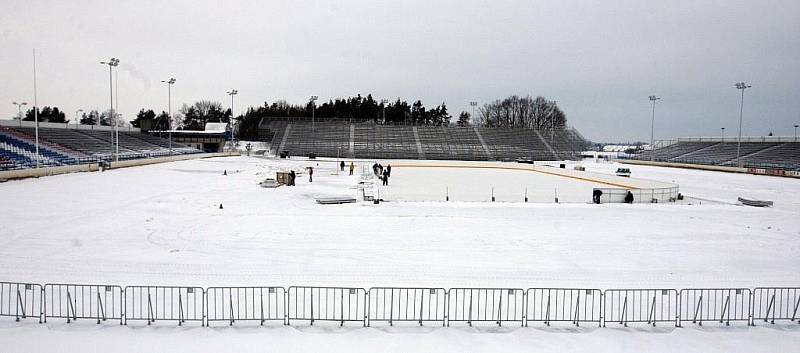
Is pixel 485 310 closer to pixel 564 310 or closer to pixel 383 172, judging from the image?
pixel 564 310

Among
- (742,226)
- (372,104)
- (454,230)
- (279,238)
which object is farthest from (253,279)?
(372,104)

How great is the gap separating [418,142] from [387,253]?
2765 inches

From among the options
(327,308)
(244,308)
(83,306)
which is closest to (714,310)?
(327,308)

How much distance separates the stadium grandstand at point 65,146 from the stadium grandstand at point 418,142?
18.4 meters

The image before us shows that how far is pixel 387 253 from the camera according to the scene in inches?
552

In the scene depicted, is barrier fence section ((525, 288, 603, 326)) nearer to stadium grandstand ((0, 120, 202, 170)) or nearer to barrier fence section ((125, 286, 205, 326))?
barrier fence section ((125, 286, 205, 326))

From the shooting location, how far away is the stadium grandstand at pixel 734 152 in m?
60.6

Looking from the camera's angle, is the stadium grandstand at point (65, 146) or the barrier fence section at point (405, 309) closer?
the barrier fence section at point (405, 309)

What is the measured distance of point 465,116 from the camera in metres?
147

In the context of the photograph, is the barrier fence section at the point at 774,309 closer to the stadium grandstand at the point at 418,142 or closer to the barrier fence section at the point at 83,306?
the barrier fence section at the point at 83,306

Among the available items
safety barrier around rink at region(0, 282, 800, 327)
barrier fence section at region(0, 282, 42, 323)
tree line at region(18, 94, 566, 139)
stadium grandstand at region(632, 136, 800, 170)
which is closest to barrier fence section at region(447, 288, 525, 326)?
safety barrier around rink at region(0, 282, 800, 327)

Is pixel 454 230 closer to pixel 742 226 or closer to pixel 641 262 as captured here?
pixel 641 262

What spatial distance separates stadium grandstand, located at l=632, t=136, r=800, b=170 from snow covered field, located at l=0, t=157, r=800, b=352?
141 feet

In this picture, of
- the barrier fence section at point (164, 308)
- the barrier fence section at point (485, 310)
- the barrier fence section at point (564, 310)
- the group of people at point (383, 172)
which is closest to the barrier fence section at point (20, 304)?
the barrier fence section at point (164, 308)
